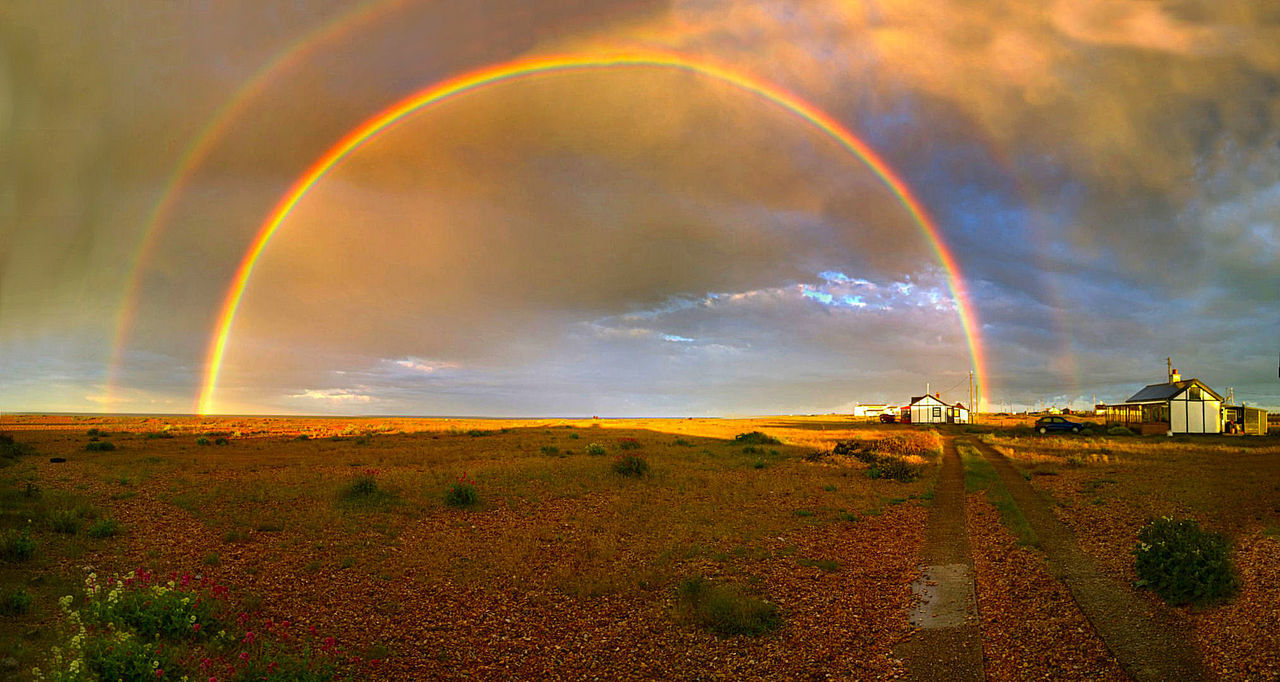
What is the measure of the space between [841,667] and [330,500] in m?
16.7

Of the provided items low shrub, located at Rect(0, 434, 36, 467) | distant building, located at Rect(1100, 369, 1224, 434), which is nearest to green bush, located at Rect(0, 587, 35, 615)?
low shrub, located at Rect(0, 434, 36, 467)

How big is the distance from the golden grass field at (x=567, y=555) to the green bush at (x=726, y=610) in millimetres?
195

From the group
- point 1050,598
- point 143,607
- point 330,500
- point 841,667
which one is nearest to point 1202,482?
point 1050,598

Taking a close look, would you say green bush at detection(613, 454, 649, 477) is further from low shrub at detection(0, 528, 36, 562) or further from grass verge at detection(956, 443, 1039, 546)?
low shrub at detection(0, 528, 36, 562)

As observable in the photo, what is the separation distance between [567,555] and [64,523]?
10955mm

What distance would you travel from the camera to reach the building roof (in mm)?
63156

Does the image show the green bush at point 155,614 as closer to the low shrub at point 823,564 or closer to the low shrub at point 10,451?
the low shrub at point 823,564

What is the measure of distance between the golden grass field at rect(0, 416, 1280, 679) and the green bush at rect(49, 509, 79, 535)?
0.08 metres

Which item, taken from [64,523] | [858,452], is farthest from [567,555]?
[858,452]

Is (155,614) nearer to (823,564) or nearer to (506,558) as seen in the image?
(506,558)

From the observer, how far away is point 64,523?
599 inches

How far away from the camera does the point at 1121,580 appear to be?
1238cm

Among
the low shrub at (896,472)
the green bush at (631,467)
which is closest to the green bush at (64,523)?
the green bush at (631,467)

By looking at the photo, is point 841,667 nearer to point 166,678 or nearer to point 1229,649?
point 1229,649
